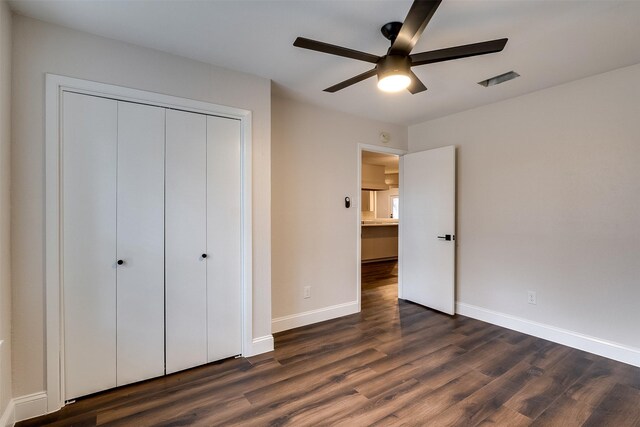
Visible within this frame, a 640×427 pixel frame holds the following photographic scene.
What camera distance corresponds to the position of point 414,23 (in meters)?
1.41

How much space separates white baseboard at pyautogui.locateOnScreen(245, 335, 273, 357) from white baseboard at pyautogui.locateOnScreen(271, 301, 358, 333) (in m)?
0.37

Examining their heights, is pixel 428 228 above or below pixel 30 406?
above

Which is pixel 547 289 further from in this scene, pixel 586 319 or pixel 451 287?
pixel 451 287

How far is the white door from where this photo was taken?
11.4ft

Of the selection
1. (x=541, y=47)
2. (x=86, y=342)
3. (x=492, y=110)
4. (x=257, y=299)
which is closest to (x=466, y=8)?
(x=541, y=47)

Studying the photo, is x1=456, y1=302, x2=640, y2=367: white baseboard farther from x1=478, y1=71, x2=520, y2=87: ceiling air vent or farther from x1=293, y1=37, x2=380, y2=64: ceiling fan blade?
x1=293, y1=37, x2=380, y2=64: ceiling fan blade

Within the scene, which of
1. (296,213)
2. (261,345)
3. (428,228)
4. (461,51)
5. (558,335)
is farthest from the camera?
(428,228)

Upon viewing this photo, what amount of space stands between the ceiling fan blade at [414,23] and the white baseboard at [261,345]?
7.91 ft

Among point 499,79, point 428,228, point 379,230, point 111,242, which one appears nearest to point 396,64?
point 499,79

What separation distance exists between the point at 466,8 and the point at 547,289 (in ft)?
8.59

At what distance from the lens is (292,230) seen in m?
3.12

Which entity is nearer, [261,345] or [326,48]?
[326,48]

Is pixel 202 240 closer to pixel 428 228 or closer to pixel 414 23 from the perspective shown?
pixel 414 23

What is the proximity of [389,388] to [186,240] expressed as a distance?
72.9 inches
